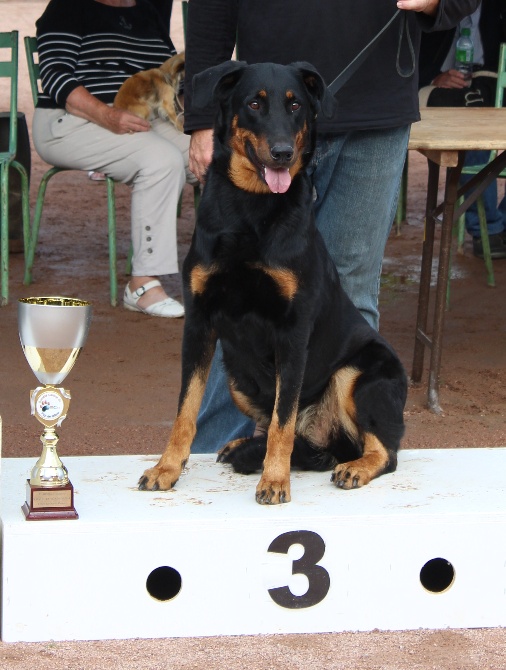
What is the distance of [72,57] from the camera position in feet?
18.2

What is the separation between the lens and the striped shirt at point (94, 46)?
550cm

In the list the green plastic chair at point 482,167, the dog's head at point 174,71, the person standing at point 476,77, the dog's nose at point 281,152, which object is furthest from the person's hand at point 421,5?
the person standing at point 476,77

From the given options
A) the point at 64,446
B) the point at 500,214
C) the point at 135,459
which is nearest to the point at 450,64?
the point at 500,214

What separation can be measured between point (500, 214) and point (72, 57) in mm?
2938

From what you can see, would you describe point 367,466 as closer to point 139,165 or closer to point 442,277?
point 442,277

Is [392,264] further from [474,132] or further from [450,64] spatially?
[474,132]

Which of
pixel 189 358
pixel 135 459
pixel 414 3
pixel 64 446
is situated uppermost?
pixel 414 3

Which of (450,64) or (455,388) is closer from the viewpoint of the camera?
(455,388)

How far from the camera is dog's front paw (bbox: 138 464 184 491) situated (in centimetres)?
267

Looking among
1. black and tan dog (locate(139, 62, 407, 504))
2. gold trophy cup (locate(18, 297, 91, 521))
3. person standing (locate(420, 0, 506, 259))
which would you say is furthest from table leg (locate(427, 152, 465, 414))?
person standing (locate(420, 0, 506, 259))

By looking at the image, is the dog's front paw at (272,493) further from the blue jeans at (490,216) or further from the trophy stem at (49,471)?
the blue jeans at (490,216)

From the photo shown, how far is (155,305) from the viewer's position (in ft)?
18.3

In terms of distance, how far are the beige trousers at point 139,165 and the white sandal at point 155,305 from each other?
0.28ft

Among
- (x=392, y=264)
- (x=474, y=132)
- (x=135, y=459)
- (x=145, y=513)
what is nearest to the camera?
(x=145, y=513)
